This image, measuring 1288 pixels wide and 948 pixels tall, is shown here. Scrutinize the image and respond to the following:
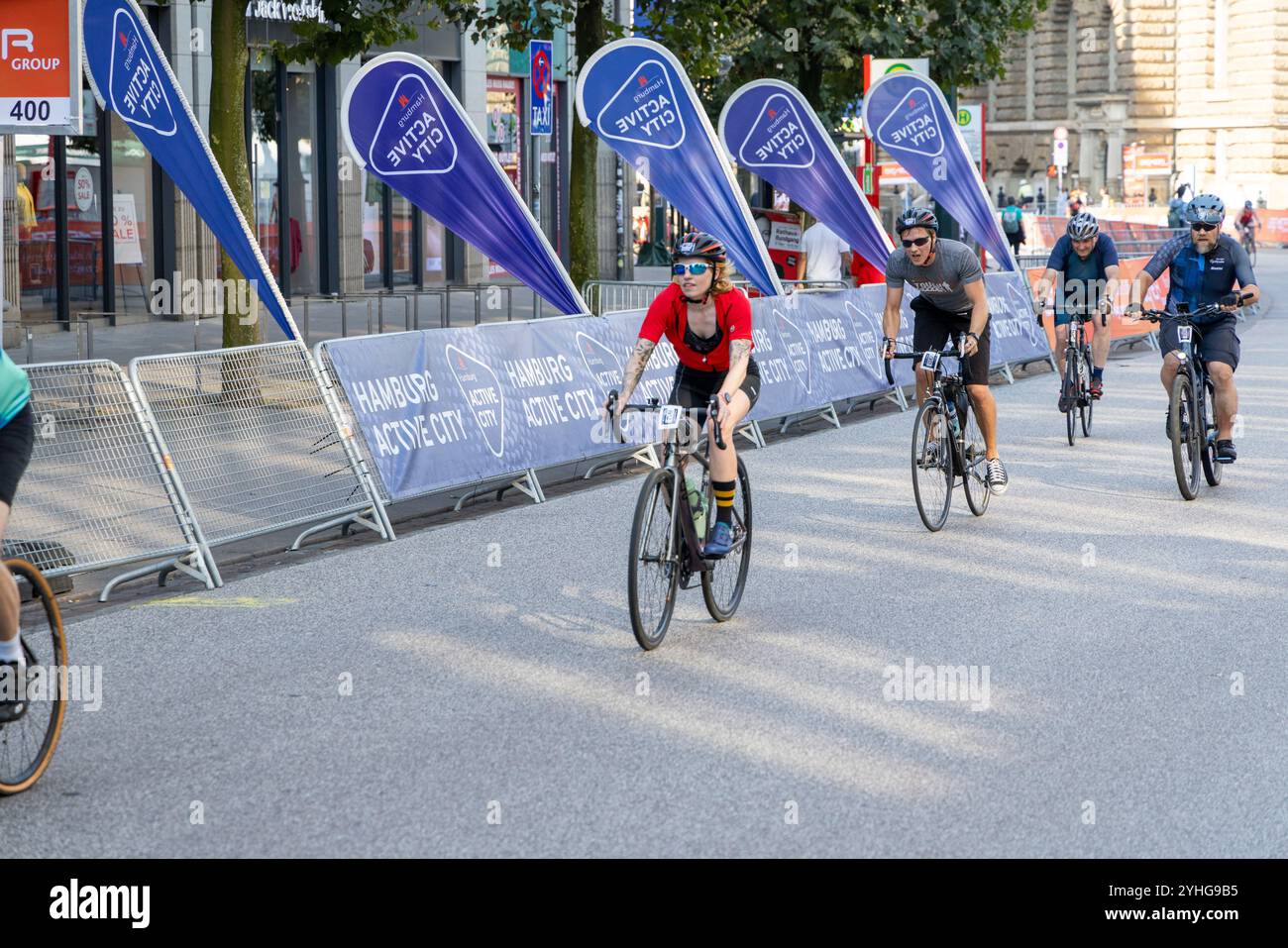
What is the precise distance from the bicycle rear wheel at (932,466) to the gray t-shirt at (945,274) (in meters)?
0.71

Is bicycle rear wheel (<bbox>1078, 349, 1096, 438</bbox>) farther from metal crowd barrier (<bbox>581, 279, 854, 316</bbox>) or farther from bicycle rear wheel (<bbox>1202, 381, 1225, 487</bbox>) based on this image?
metal crowd barrier (<bbox>581, 279, 854, 316</bbox>)

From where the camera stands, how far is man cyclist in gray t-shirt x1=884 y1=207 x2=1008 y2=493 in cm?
1077

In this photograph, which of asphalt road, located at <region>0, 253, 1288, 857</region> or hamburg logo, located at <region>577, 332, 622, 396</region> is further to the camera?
hamburg logo, located at <region>577, 332, 622, 396</region>

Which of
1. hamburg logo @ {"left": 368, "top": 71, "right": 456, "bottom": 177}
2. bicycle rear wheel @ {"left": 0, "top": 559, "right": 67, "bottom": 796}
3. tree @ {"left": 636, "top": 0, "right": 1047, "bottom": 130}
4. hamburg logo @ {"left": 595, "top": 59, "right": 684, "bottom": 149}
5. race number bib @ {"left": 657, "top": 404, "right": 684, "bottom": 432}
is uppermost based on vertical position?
tree @ {"left": 636, "top": 0, "right": 1047, "bottom": 130}

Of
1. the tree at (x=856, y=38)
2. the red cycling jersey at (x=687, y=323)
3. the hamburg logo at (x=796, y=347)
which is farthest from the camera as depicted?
the tree at (x=856, y=38)

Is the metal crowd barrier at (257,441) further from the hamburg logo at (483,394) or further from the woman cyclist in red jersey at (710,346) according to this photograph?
the woman cyclist in red jersey at (710,346)

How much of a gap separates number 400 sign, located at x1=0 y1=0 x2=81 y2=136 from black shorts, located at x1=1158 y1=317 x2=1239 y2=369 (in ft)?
22.6

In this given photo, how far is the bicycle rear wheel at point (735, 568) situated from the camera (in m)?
8.36

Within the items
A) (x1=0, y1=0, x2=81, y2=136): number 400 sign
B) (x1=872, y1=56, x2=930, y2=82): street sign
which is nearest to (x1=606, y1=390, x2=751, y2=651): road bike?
(x1=0, y1=0, x2=81, y2=136): number 400 sign

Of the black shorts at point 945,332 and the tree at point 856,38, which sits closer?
the black shorts at point 945,332

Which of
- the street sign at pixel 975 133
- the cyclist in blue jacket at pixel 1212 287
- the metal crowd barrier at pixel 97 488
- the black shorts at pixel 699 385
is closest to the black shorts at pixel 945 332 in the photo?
the cyclist in blue jacket at pixel 1212 287

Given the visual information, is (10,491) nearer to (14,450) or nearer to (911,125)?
(14,450)

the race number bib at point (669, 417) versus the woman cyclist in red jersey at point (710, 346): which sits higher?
the woman cyclist in red jersey at point (710, 346)

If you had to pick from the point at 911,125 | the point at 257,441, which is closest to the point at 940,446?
the point at 257,441
